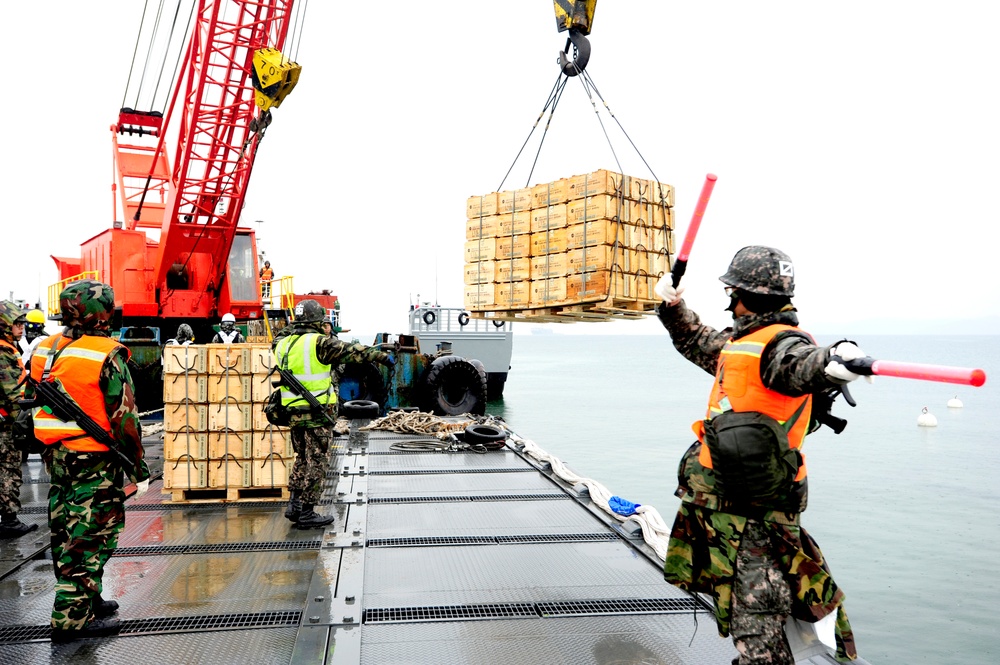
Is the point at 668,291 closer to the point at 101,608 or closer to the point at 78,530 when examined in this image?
the point at 78,530

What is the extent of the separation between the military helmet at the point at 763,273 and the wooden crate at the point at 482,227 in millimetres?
4284

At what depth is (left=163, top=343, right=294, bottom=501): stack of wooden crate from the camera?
23.1 feet

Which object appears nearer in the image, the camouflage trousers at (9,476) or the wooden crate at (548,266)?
the camouflage trousers at (9,476)

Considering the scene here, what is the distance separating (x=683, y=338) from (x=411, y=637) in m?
2.24

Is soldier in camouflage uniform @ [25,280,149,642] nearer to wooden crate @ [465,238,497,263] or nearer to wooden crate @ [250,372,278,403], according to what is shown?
wooden crate @ [250,372,278,403]

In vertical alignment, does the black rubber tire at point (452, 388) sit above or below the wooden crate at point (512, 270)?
below

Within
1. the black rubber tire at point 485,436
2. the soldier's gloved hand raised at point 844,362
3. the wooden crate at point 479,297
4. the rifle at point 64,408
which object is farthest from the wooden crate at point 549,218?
the black rubber tire at point 485,436

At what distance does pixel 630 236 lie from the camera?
6.43 metres

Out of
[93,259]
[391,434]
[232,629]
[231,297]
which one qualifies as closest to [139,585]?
[232,629]

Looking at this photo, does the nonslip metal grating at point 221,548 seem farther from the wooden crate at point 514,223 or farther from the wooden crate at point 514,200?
the wooden crate at point 514,200

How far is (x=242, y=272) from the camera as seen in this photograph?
685 inches

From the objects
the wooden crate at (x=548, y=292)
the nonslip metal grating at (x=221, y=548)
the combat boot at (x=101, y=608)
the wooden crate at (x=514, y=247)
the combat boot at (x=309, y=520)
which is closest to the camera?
the combat boot at (x=101, y=608)

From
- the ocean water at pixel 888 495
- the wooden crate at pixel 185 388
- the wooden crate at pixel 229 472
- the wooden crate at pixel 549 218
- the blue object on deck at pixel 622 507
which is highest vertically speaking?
the wooden crate at pixel 549 218

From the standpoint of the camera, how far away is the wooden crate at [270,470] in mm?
7156
